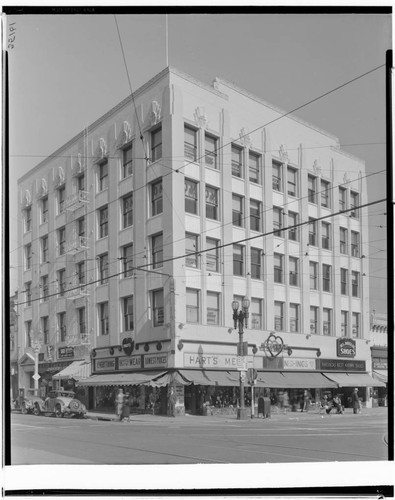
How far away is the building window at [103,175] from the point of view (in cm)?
920

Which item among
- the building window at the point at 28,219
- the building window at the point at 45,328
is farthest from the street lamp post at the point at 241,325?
the building window at the point at 28,219

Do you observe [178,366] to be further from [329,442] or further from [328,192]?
[328,192]

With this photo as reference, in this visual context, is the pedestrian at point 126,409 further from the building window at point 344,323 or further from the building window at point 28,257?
the building window at point 344,323

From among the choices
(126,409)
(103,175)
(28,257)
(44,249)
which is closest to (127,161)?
(103,175)

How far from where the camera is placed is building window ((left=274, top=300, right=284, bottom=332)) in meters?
8.91

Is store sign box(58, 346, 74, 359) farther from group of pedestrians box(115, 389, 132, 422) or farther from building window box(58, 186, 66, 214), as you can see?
building window box(58, 186, 66, 214)

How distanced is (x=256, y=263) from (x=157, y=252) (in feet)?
4.14

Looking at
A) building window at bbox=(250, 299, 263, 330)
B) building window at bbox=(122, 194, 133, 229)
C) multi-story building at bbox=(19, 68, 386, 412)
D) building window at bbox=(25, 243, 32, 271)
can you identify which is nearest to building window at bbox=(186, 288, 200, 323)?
multi-story building at bbox=(19, 68, 386, 412)

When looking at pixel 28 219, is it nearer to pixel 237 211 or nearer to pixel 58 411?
pixel 58 411

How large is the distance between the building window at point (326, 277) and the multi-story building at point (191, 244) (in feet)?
0.19

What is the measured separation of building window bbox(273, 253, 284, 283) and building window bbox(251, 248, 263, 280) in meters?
0.20

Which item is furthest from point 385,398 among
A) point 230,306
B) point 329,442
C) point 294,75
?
point 294,75

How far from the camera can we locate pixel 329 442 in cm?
866
